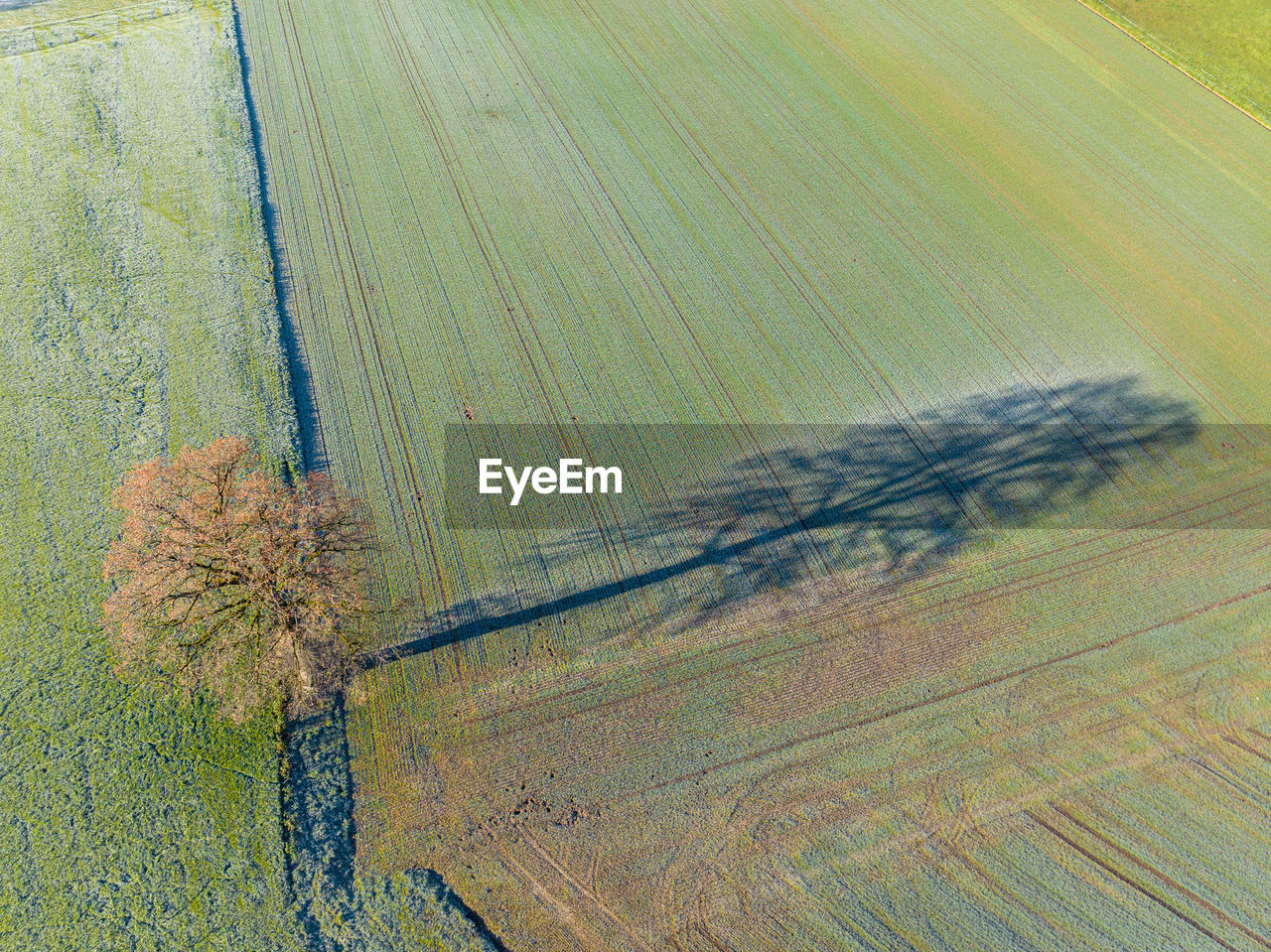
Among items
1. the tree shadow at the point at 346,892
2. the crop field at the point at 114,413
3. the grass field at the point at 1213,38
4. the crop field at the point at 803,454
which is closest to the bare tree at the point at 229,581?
the crop field at the point at 114,413

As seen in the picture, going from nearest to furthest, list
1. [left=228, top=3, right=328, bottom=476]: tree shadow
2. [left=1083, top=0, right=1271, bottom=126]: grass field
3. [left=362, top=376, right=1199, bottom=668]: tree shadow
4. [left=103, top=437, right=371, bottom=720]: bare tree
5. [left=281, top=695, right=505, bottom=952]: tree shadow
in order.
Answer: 1. [left=281, top=695, right=505, bottom=952]: tree shadow
2. [left=103, top=437, right=371, bottom=720]: bare tree
3. [left=362, top=376, right=1199, bottom=668]: tree shadow
4. [left=228, top=3, right=328, bottom=476]: tree shadow
5. [left=1083, top=0, right=1271, bottom=126]: grass field

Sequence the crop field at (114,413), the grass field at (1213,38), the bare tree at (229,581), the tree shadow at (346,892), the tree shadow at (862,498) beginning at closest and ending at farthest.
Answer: the tree shadow at (346,892) → the crop field at (114,413) → the bare tree at (229,581) → the tree shadow at (862,498) → the grass field at (1213,38)

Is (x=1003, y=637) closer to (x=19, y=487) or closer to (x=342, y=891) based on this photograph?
(x=342, y=891)

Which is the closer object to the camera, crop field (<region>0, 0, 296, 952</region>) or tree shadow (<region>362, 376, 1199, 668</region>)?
crop field (<region>0, 0, 296, 952</region>)

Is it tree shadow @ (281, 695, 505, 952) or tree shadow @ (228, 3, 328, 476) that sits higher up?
tree shadow @ (228, 3, 328, 476)

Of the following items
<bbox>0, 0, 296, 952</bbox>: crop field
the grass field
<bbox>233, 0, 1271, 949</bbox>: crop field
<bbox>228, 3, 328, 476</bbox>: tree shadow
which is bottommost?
<bbox>0, 0, 296, 952</bbox>: crop field

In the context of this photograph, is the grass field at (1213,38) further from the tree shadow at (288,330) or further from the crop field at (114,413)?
the crop field at (114,413)

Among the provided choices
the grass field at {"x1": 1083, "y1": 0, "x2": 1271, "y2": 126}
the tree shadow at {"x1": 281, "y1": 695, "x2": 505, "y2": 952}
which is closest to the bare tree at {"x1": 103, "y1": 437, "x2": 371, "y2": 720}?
the tree shadow at {"x1": 281, "y1": 695, "x2": 505, "y2": 952}

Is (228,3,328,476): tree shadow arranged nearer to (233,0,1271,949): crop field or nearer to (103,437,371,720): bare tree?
(233,0,1271,949): crop field
